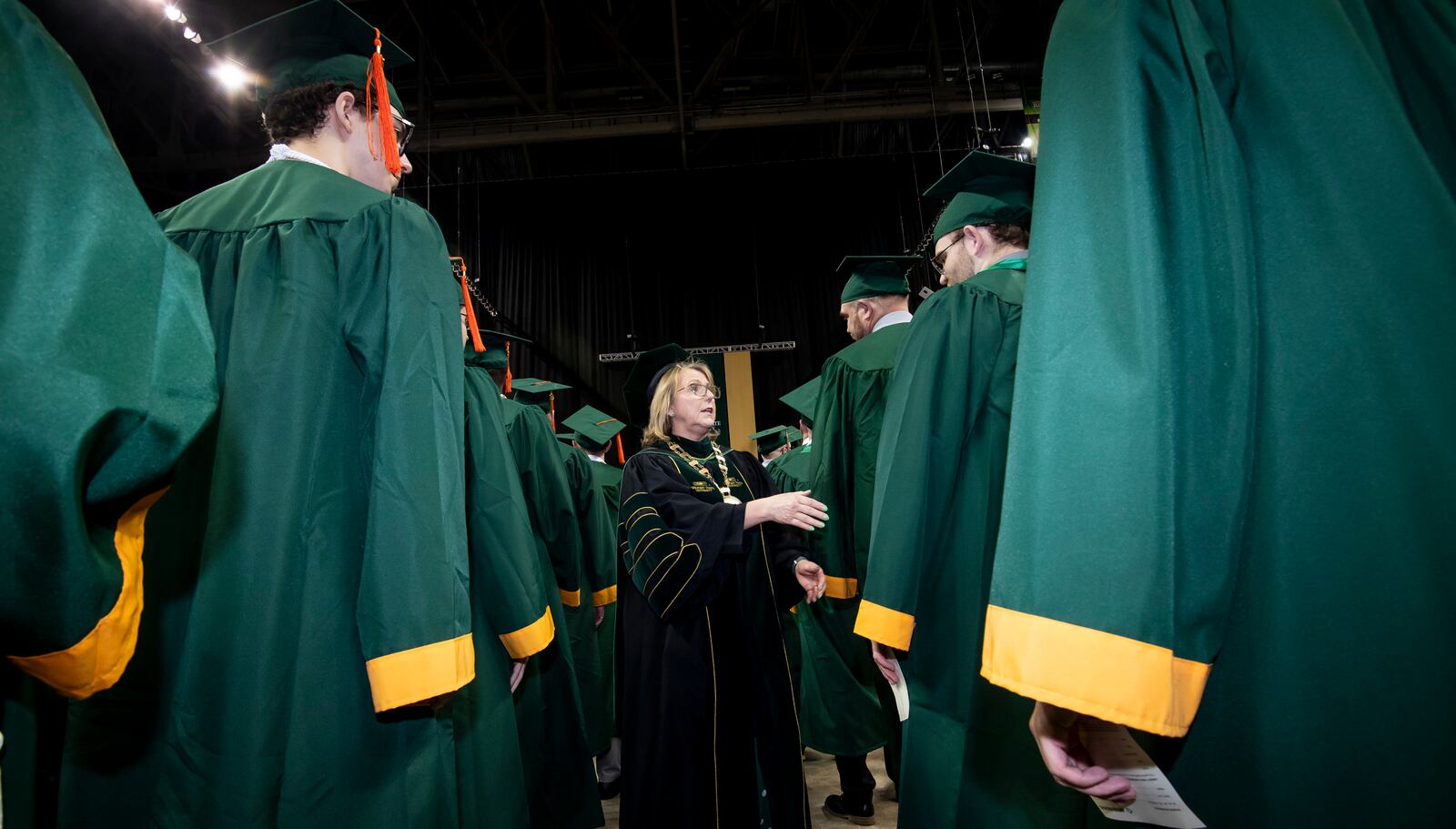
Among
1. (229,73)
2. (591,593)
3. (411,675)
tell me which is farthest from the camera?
(229,73)

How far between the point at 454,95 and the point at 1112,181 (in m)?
9.83

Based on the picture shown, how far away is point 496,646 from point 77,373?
129cm

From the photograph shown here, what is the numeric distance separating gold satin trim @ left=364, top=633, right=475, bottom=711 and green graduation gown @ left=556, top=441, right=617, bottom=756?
8.72ft

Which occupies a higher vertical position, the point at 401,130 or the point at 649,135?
the point at 649,135

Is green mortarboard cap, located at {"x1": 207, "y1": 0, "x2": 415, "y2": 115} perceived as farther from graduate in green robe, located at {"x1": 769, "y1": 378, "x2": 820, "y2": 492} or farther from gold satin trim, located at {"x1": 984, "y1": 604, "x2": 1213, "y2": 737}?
graduate in green robe, located at {"x1": 769, "y1": 378, "x2": 820, "y2": 492}

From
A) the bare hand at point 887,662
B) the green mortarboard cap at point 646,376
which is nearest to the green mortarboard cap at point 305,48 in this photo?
the green mortarboard cap at point 646,376

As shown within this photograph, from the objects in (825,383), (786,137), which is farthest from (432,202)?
(825,383)

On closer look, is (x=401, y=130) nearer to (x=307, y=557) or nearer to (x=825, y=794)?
(x=307, y=557)

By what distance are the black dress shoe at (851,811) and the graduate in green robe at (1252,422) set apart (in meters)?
2.84

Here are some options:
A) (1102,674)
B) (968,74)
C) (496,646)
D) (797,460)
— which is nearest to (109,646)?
(1102,674)

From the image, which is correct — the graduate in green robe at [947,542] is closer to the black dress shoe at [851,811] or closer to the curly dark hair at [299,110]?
the curly dark hair at [299,110]

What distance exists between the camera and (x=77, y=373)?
0.53 metres

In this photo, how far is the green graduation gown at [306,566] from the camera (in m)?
0.99

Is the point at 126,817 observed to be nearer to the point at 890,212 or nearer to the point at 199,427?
the point at 199,427
